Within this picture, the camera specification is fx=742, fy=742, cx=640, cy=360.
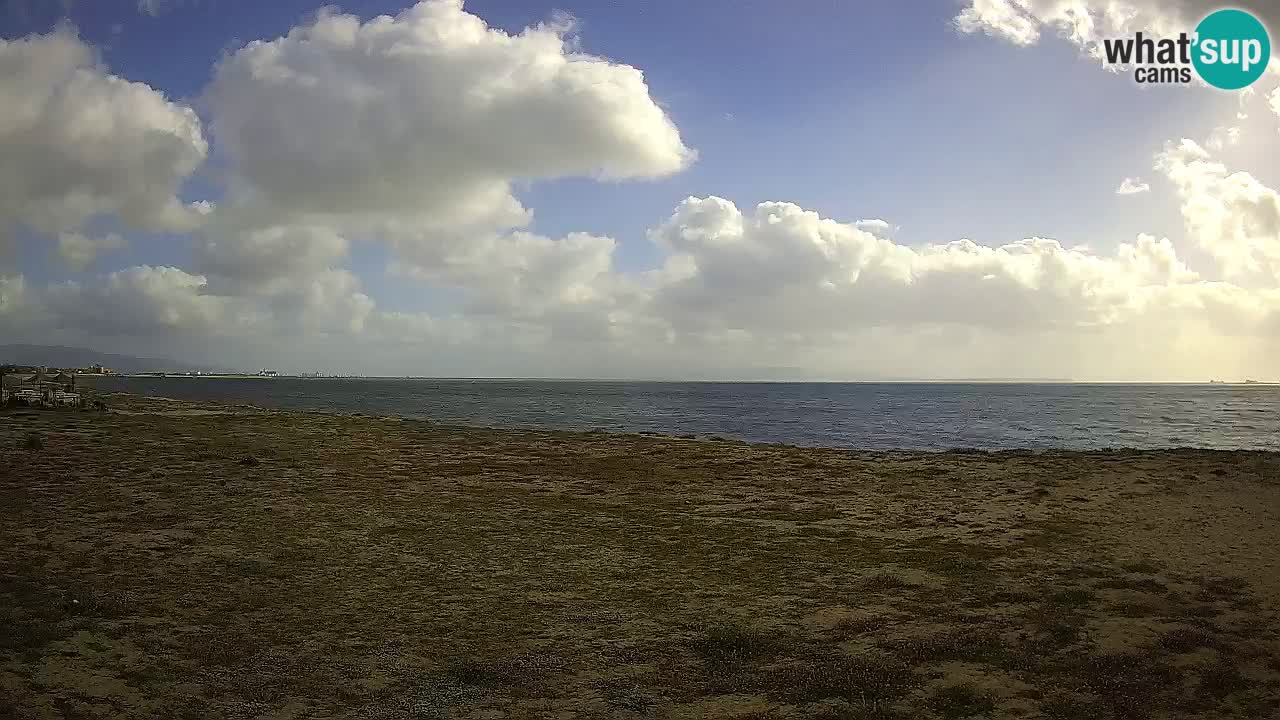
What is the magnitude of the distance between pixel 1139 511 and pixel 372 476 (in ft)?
80.1

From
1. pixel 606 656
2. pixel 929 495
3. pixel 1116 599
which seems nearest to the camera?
pixel 606 656

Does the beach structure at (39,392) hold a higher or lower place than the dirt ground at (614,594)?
higher

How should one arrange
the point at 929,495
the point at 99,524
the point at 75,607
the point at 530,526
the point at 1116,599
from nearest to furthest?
1. the point at 75,607
2. the point at 1116,599
3. the point at 99,524
4. the point at 530,526
5. the point at 929,495

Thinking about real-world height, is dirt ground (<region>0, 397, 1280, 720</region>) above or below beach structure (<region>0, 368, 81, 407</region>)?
below

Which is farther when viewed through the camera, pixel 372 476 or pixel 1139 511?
pixel 372 476

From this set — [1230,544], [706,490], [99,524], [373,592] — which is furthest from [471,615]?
[1230,544]

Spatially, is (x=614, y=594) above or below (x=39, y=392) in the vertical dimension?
below

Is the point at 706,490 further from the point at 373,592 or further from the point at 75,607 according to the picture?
the point at 75,607

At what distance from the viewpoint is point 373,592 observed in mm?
13617

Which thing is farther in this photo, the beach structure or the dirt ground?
the beach structure

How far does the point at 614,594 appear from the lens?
13680 mm

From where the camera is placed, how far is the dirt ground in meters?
9.39

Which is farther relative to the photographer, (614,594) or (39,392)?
(39,392)

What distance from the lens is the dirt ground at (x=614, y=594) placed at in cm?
939
